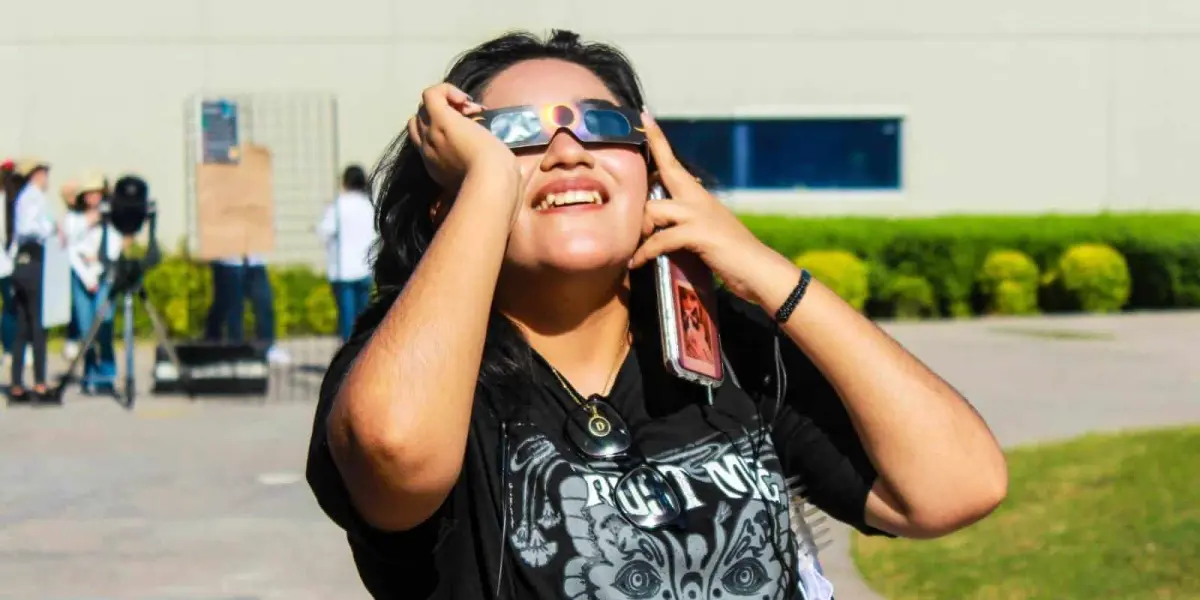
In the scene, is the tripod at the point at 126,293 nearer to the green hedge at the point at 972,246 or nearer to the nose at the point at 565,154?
the green hedge at the point at 972,246

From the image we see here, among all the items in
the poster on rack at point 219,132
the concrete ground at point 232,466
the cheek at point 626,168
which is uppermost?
the poster on rack at point 219,132

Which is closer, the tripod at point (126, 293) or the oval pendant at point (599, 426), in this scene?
the oval pendant at point (599, 426)

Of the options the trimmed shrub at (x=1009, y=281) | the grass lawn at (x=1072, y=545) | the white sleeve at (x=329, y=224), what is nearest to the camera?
the grass lawn at (x=1072, y=545)

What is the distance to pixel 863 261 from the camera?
53.6ft

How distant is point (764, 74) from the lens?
18.0m

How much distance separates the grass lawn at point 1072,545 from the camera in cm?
572

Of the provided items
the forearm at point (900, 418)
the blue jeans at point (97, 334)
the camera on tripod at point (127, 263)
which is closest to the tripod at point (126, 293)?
the camera on tripod at point (127, 263)

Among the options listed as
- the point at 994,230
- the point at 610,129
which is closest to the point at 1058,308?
the point at 994,230

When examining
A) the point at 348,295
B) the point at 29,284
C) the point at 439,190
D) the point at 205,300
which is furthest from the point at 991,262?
the point at 439,190

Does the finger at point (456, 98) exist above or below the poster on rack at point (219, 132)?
below

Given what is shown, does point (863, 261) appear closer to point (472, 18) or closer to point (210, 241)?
point (472, 18)

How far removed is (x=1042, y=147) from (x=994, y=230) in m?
2.05

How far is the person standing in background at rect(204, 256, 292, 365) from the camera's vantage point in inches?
484

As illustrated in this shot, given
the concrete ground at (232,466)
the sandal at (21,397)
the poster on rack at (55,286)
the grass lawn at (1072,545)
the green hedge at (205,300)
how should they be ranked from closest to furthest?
the grass lawn at (1072,545) < the concrete ground at (232,466) < the poster on rack at (55,286) < the sandal at (21,397) < the green hedge at (205,300)
